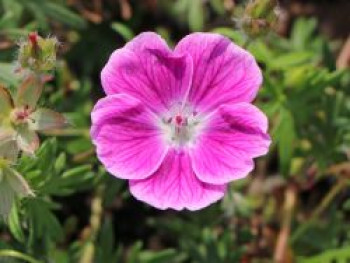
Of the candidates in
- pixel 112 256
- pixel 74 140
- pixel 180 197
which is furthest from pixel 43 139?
pixel 180 197

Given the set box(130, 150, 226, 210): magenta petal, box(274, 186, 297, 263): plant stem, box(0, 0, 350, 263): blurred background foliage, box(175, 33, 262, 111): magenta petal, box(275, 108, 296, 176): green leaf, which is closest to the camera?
box(130, 150, 226, 210): magenta petal

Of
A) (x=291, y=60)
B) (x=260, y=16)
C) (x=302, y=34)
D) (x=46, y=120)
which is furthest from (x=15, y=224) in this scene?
(x=302, y=34)

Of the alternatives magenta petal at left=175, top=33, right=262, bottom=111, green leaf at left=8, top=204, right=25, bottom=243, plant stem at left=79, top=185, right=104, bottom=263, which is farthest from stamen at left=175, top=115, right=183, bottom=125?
plant stem at left=79, top=185, right=104, bottom=263

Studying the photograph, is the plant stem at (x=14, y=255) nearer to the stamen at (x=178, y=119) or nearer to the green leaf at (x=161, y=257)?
the green leaf at (x=161, y=257)

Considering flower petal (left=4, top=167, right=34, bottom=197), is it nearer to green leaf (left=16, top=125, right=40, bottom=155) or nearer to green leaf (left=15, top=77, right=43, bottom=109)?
green leaf (left=16, top=125, right=40, bottom=155)

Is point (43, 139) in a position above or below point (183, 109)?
below

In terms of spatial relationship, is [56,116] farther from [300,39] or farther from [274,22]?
[300,39]
